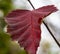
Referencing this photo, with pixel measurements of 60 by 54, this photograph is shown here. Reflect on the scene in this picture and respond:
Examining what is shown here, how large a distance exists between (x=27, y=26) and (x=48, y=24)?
8 cm

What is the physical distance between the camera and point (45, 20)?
0.63m

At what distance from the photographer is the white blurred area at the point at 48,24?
1.81ft

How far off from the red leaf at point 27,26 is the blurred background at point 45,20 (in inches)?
0.7

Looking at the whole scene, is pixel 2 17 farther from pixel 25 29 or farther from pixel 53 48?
pixel 53 48

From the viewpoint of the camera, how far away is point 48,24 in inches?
24.5

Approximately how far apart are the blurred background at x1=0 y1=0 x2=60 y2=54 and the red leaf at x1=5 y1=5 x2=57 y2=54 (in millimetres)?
17

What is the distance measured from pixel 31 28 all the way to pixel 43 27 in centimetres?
5

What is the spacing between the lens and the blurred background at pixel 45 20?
552 millimetres

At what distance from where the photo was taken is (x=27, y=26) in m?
0.59

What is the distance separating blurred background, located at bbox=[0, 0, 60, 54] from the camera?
0.55 m

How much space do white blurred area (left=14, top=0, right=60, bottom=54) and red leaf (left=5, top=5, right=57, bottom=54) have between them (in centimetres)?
2

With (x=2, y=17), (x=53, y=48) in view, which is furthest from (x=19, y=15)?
(x=53, y=48)

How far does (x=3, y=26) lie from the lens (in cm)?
60

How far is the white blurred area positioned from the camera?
552 mm
